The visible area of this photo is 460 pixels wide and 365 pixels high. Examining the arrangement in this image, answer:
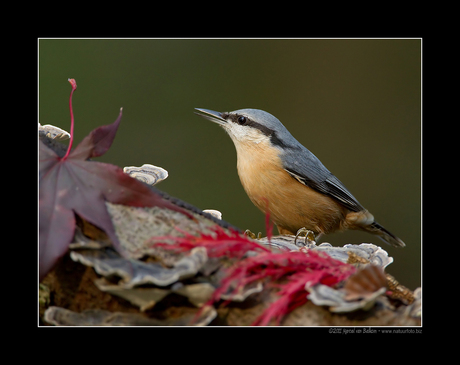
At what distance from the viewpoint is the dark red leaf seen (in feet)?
4.28

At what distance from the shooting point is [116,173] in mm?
1479

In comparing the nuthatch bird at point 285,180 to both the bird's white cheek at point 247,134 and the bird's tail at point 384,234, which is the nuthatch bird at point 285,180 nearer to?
the bird's white cheek at point 247,134

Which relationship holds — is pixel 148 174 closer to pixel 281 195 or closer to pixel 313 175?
pixel 281 195

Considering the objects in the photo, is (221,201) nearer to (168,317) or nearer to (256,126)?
(256,126)

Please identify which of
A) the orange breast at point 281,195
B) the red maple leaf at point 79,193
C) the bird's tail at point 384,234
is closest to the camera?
the red maple leaf at point 79,193

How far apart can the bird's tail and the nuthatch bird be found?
15cm

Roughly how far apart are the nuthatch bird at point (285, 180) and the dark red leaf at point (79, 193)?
1.79 metres

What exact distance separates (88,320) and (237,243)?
0.56 m

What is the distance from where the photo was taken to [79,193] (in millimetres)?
1427

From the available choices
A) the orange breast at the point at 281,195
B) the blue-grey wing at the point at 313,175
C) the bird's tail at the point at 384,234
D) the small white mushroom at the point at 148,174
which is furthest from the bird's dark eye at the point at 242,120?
the bird's tail at the point at 384,234

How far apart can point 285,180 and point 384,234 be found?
3.95 ft

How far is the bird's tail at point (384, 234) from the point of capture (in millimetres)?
3689

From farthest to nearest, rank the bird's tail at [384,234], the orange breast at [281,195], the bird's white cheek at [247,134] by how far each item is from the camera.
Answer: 1. the bird's tail at [384,234]
2. the bird's white cheek at [247,134]
3. the orange breast at [281,195]

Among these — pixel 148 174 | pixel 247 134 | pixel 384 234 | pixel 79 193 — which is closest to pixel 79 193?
pixel 79 193
